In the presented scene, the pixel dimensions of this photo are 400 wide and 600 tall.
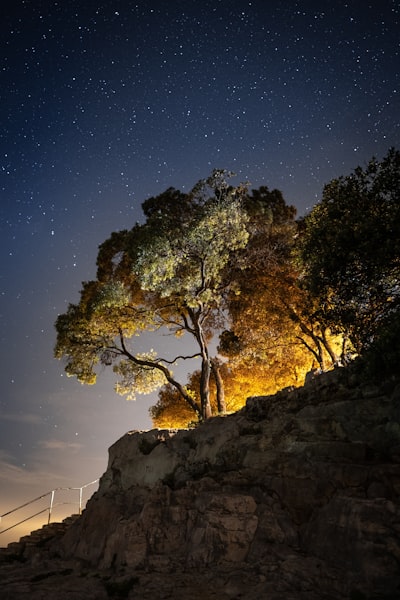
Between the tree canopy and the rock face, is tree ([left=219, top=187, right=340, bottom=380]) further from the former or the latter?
the rock face

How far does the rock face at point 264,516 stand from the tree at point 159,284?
8.50 meters

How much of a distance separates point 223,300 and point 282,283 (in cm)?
455

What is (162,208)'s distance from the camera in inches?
919

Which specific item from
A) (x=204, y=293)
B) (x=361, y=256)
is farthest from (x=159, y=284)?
(x=361, y=256)

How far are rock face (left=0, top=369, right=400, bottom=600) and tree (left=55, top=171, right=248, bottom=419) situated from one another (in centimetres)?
850

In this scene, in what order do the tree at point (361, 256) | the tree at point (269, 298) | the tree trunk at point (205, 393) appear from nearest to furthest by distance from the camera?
the tree at point (361, 256)
the tree trunk at point (205, 393)
the tree at point (269, 298)

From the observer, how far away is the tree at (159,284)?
21.2m

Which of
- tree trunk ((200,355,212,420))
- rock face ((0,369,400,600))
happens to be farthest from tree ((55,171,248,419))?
rock face ((0,369,400,600))

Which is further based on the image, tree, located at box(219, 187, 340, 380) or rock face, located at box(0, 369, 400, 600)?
tree, located at box(219, 187, 340, 380)

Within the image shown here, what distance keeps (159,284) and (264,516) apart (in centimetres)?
1409

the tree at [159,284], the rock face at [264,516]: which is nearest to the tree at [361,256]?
the rock face at [264,516]

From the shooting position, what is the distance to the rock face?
767cm


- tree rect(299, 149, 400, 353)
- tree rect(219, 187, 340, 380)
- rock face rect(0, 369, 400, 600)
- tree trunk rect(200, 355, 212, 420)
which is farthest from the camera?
tree rect(219, 187, 340, 380)

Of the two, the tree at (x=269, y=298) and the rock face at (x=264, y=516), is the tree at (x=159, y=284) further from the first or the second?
the rock face at (x=264, y=516)
